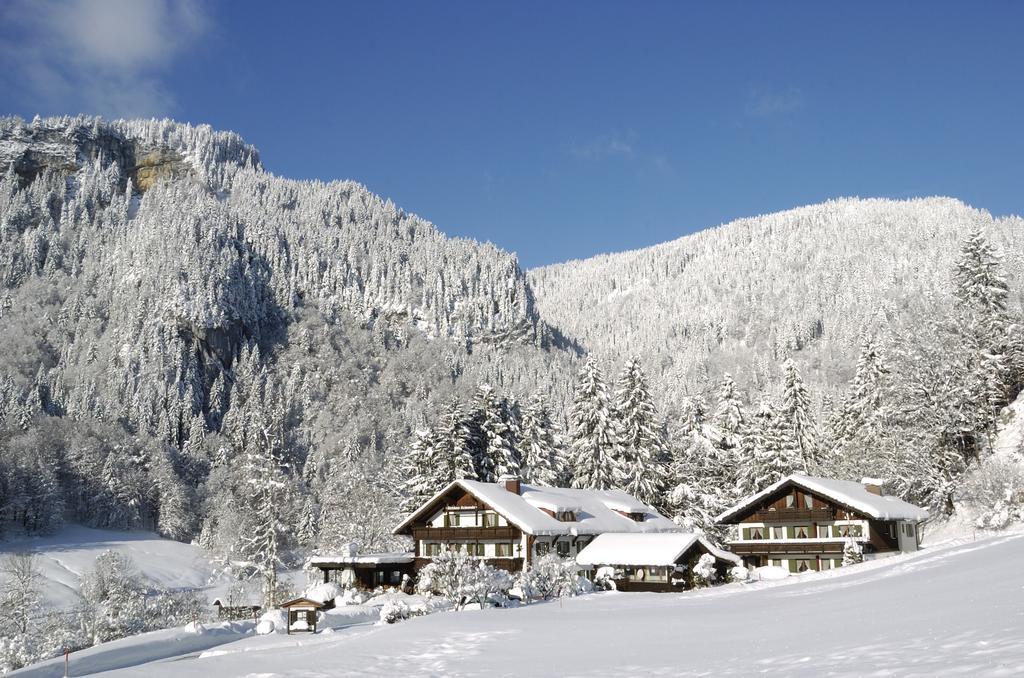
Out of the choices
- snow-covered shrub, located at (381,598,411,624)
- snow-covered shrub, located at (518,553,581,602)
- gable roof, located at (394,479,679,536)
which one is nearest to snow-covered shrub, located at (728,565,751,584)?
gable roof, located at (394,479,679,536)

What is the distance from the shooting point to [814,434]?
222 ft

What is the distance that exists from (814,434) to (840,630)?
52.7 metres

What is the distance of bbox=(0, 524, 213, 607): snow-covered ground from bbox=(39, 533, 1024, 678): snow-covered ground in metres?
63.9

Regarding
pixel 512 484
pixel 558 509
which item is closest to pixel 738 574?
pixel 558 509

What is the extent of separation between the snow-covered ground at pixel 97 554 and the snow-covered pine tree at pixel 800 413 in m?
68.2

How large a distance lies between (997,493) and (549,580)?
26871 millimetres

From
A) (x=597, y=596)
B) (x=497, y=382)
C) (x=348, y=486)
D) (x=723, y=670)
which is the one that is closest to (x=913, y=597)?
(x=723, y=670)

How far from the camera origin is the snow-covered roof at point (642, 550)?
47750 mm

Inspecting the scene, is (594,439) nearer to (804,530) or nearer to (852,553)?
(804,530)

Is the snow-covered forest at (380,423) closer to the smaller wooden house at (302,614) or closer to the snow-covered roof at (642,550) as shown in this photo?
the snow-covered roof at (642,550)

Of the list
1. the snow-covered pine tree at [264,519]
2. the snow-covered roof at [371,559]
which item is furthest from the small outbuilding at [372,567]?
the snow-covered pine tree at [264,519]

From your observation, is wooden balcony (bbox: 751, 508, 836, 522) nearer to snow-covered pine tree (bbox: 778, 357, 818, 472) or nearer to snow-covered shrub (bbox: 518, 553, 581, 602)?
snow-covered pine tree (bbox: 778, 357, 818, 472)

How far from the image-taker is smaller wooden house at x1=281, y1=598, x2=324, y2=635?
3566 centimetres

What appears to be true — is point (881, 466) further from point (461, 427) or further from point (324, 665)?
point (324, 665)
